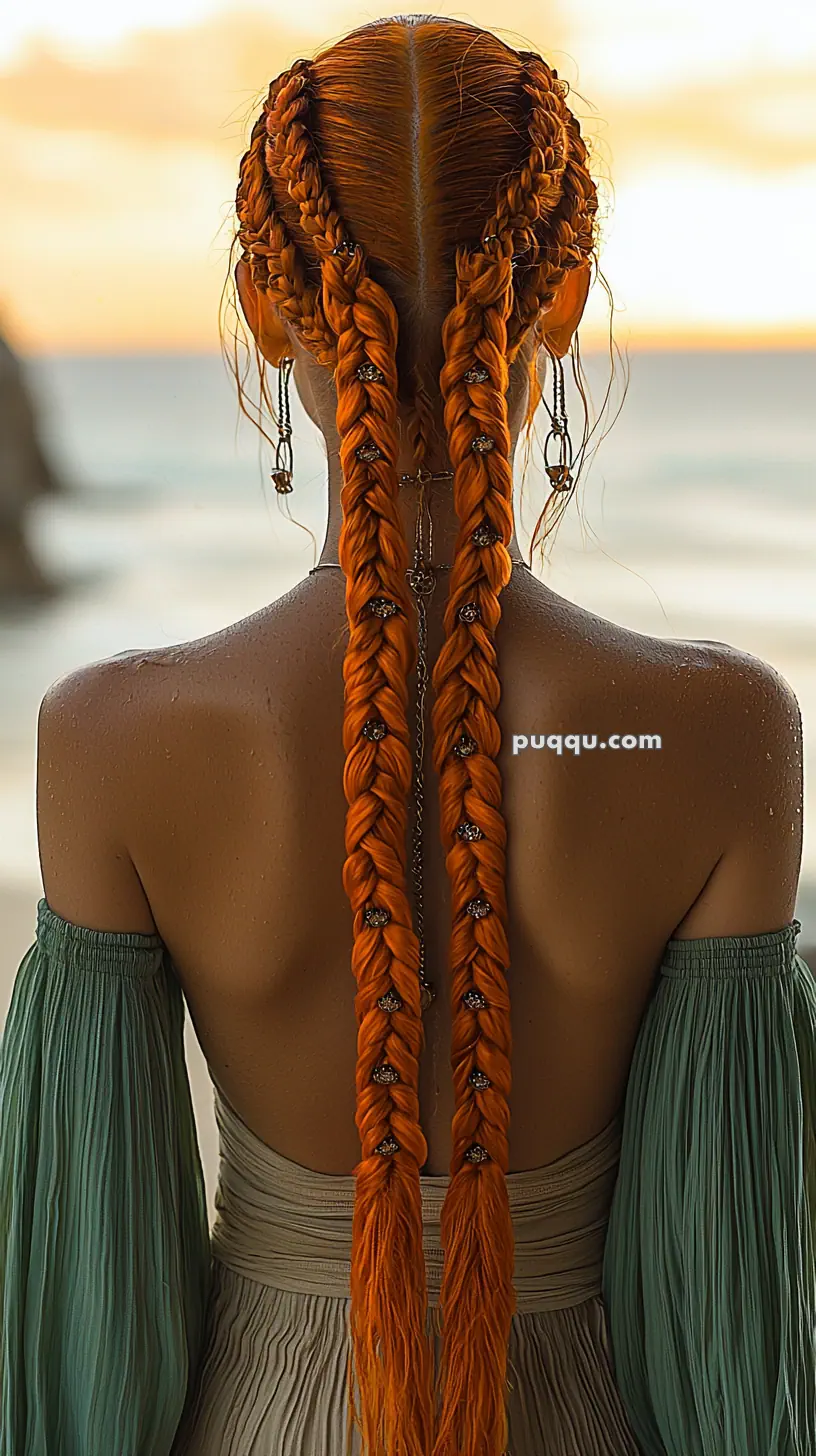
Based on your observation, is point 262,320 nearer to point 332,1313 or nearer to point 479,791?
point 479,791

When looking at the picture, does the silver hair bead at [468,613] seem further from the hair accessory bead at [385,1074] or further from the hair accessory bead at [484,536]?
the hair accessory bead at [385,1074]

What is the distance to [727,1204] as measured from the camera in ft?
2.64

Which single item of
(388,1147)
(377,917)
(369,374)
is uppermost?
(369,374)

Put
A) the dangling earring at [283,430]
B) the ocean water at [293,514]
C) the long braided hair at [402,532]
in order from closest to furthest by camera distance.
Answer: the long braided hair at [402,532] < the dangling earring at [283,430] < the ocean water at [293,514]

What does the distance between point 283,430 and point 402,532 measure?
158 millimetres

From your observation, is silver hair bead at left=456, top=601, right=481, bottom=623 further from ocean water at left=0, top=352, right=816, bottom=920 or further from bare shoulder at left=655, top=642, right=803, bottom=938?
ocean water at left=0, top=352, right=816, bottom=920

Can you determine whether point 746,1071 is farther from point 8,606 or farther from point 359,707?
point 8,606

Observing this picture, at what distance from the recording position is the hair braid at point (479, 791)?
0.73 metres

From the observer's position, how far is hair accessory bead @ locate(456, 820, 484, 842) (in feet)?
2.41

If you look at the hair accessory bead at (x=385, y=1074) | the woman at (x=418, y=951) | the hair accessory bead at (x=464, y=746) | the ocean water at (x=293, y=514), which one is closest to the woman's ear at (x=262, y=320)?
the woman at (x=418, y=951)

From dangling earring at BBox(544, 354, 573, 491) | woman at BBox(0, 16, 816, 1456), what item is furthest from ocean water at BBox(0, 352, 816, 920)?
woman at BBox(0, 16, 816, 1456)

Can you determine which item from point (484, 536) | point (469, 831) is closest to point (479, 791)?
point (469, 831)

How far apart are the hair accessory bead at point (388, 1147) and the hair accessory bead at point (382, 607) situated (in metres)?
0.27

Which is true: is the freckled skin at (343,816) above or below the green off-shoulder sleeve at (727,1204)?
above
